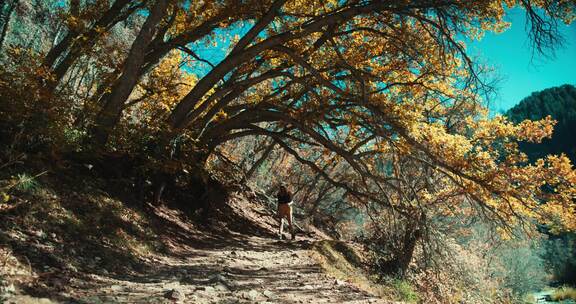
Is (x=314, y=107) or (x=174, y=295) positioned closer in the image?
(x=174, y=295)

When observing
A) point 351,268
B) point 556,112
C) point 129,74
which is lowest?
point 351,268

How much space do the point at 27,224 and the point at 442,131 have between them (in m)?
7.53

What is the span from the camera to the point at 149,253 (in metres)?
6.80

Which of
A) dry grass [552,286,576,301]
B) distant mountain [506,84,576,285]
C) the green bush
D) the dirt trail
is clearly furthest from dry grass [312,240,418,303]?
distant mountain [506,84,576,285]

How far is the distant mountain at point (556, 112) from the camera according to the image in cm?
7988

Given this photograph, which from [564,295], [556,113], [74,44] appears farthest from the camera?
[556,113]

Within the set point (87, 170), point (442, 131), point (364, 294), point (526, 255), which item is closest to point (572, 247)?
point (526, 255)

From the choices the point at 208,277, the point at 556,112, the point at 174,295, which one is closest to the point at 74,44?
the point at 208,277

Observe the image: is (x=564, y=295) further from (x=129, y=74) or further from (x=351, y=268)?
(x=129, y=74)

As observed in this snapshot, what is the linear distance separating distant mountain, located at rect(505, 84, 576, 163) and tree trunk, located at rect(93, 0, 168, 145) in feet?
279

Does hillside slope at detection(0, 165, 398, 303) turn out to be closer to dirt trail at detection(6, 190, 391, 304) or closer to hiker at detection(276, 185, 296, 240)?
dirt trail at detection(6, 190, 391, 304)

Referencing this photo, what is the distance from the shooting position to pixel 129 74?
301 inches

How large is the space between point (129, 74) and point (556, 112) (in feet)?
314

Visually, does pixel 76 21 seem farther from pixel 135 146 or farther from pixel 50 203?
pixel 50 203
